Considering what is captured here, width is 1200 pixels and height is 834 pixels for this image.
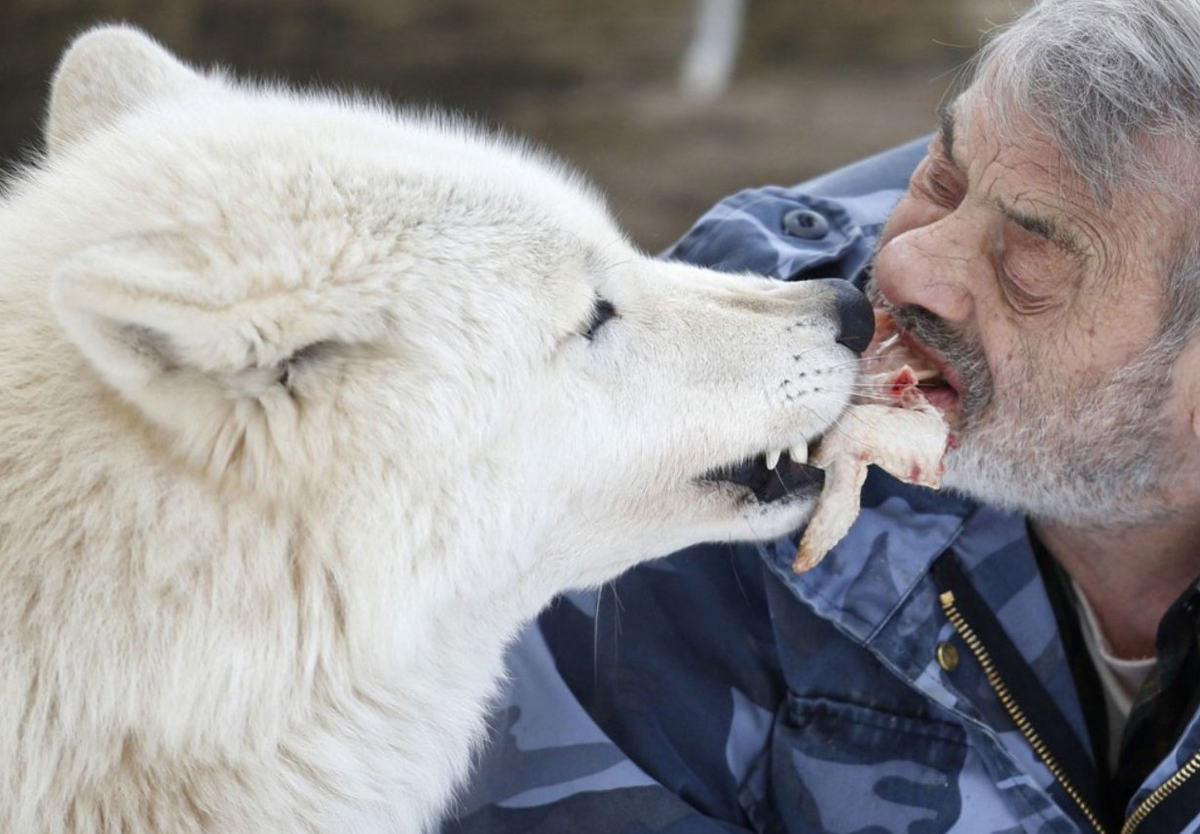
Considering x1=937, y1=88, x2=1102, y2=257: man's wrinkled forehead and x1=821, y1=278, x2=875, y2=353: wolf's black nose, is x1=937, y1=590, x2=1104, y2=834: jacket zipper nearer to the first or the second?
x1=821, y1=278, x2=875, y2=353: wolf's black nose

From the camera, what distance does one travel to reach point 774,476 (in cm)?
220

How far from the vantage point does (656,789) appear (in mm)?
2340

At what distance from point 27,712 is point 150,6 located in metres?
7.51

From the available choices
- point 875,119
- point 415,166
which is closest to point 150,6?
point 875,119

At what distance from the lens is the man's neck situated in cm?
259

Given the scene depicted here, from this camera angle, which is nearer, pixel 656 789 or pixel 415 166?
pixel 415 166

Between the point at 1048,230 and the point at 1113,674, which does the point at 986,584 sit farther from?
the point at 1048,230

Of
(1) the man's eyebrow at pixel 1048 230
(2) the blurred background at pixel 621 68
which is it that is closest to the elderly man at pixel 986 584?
(1) the man's eyebrow at pixel 1048 230

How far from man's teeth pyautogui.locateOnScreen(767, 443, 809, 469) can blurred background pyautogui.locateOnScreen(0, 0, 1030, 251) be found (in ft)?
16.3

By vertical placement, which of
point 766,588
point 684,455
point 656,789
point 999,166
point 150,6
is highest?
point 999,166

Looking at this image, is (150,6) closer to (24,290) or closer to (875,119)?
(875,119)

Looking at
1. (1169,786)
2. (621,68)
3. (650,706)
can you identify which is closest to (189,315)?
(650,706)

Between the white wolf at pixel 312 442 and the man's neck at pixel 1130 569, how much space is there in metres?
0.81

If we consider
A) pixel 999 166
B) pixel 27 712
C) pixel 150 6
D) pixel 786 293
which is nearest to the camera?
pixel 27 712
